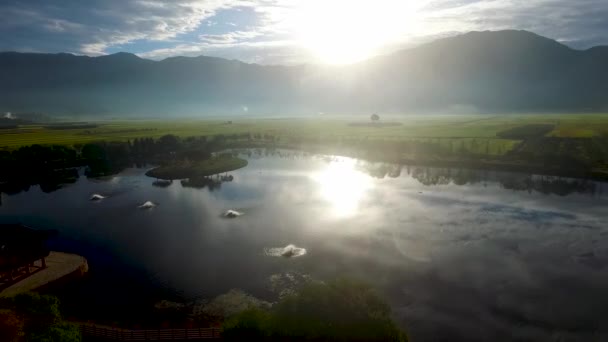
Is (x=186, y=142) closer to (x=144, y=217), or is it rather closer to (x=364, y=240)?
(x=144, y=217)

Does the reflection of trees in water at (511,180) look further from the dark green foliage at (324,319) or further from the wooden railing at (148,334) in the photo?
the wooden railing at (148,334)

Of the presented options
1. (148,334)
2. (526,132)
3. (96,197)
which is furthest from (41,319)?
(526,132)

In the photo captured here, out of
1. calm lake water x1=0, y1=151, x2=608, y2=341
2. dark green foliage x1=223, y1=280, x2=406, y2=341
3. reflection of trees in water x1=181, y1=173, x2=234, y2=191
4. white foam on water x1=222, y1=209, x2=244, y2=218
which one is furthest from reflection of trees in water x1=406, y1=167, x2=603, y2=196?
dark green foliage x1=223, y1=280, x2=406, y2=341

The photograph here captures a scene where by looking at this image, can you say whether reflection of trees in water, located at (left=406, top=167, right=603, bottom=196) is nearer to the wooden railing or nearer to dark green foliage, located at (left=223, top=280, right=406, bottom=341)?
dark green foliage, located at (left=223, top=280, right=406, bottom=341)

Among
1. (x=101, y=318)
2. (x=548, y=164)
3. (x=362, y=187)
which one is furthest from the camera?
(x=548, y=164)

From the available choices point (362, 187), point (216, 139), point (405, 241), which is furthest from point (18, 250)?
point (216, 139)

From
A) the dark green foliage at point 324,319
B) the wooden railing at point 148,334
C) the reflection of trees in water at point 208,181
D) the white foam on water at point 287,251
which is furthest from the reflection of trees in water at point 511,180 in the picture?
the wooden railing at point 148,334
